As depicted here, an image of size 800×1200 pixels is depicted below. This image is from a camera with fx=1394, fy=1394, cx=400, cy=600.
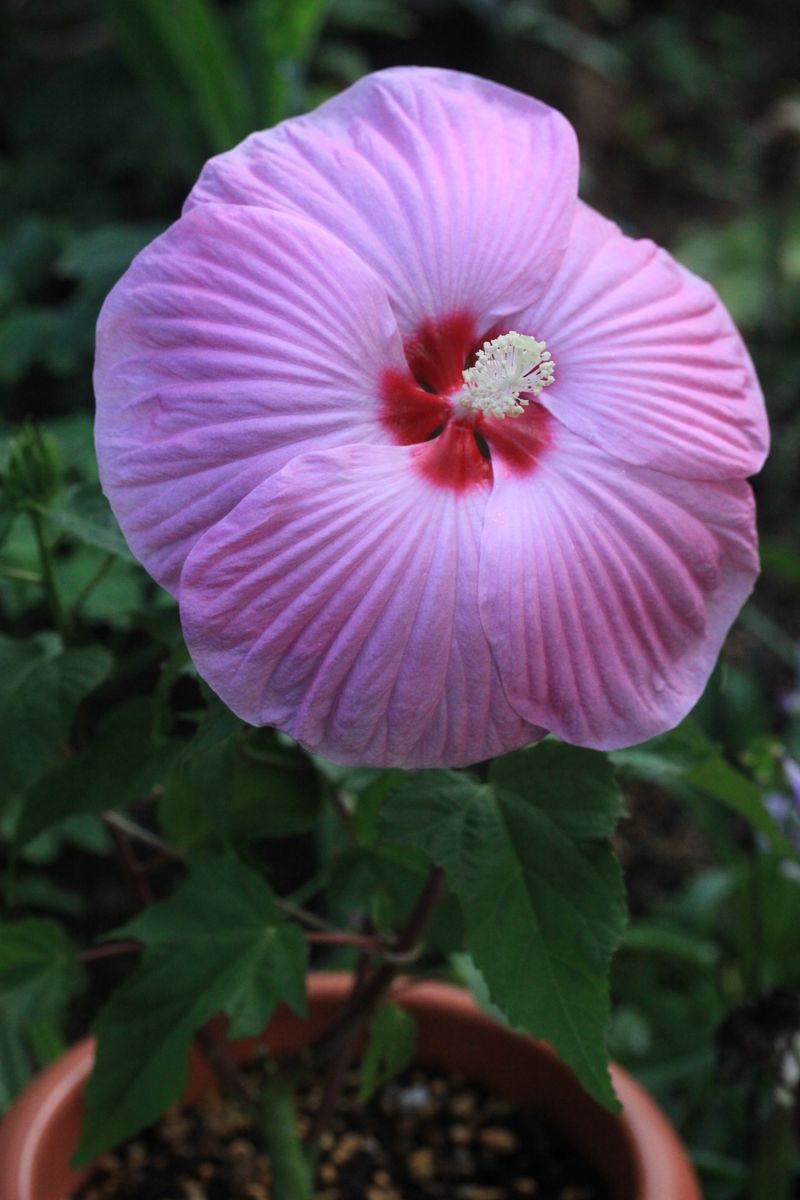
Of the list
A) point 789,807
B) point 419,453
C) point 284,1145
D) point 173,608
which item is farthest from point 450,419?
point 789,807

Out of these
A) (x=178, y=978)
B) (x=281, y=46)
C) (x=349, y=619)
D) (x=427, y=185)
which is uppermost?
(x=427, y=185)

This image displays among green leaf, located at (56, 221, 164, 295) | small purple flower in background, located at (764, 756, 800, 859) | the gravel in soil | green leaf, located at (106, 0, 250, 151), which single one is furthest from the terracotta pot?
green leaf, located at (106, 0, 250, 151)

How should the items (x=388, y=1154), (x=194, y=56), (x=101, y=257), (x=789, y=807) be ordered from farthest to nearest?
(x=194, y=56) < (x=101, y=257) < (x=789, y=807) < (x=388, y=1154)

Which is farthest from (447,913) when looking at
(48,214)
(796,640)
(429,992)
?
(48,214)

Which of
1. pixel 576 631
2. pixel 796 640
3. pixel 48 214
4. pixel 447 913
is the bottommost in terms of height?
pixel 796 640

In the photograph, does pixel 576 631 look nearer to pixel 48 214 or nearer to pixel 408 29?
pixel 48 214

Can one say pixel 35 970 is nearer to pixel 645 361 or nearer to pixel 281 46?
pixel 645 361
